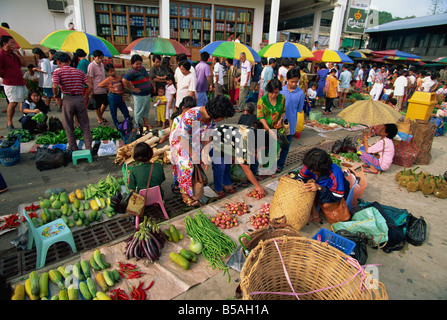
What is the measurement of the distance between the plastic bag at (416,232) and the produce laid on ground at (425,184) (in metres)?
1.53

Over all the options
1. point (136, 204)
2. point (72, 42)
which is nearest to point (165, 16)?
point (72, 42)

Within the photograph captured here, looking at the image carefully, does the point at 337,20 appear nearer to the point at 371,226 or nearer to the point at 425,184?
the point at 425,184

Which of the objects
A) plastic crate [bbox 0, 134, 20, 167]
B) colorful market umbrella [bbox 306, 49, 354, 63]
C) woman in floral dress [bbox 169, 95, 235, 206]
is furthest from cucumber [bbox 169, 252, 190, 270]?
colorful market umbrella [bbox 306, 49, 354, 63]

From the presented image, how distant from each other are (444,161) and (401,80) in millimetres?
6086

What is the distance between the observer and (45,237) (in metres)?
2.82

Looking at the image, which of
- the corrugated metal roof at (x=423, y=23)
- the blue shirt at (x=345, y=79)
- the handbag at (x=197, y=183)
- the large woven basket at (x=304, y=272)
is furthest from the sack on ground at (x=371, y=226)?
the corrugated metal roof at (x=423, y=23)

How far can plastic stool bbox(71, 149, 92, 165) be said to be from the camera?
16.8ft

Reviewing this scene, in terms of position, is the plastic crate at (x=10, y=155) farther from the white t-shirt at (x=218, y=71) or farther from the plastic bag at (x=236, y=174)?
the white t-shirt at (x=218, y=71)

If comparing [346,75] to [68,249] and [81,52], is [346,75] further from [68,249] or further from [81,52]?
[68,249]

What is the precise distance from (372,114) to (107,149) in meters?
5.33

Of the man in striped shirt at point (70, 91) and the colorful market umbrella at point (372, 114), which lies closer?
the colorful market umbrella at point (372, 114)

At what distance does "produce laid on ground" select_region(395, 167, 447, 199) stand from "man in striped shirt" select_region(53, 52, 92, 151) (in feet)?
20.8

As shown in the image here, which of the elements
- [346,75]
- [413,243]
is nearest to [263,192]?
[413,243]

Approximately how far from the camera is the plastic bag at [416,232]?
3309mm
